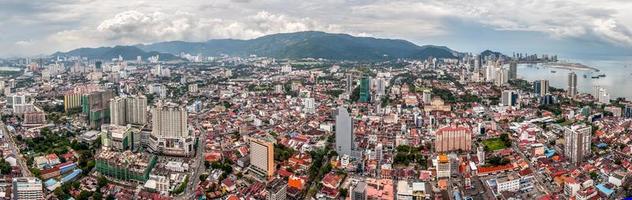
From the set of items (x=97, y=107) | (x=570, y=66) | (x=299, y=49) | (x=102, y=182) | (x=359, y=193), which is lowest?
(x=102, y=182)

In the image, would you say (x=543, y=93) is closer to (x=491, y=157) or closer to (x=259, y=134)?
(x=491, y=157)

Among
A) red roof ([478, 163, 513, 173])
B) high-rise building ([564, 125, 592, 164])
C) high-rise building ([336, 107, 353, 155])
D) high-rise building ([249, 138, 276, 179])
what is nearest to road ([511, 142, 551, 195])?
red roof ([478, 163, 513, 173])

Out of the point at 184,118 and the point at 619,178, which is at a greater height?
the point at 184,118

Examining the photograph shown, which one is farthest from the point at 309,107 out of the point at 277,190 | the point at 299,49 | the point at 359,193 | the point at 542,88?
the point at 299,49

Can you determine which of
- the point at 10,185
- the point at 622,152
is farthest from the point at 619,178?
the point at 10,185

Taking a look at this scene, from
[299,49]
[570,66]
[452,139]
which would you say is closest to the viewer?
[452,139]

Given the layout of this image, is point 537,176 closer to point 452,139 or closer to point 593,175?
point 593,175
